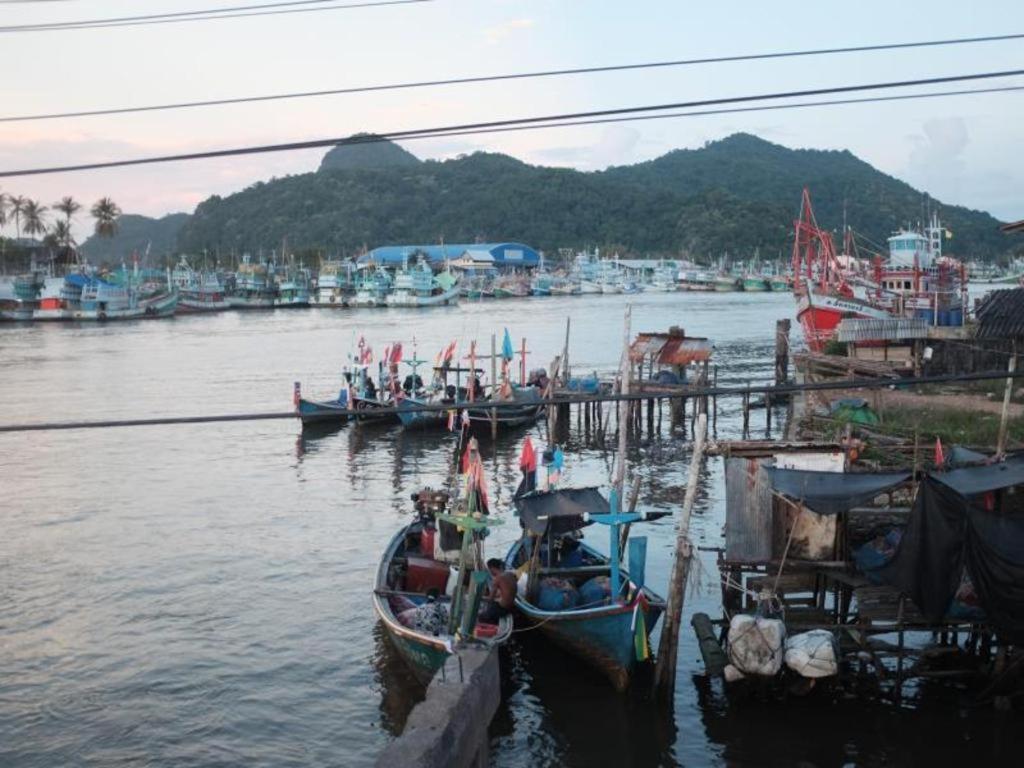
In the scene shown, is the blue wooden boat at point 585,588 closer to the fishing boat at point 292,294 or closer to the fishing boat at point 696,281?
the fishing boat at point 292,294

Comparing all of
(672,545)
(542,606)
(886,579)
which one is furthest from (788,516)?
(672,545)

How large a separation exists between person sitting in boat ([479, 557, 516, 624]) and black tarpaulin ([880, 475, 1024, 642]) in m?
5.17

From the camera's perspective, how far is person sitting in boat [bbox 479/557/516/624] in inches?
575

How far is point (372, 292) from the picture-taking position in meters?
132

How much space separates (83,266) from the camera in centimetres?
12962

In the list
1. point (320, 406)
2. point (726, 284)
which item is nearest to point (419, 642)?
point (320, 406)

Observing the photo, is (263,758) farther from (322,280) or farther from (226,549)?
(322,280)

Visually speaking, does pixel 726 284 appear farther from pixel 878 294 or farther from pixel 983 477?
pixel 983 477

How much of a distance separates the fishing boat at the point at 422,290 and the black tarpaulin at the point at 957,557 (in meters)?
118

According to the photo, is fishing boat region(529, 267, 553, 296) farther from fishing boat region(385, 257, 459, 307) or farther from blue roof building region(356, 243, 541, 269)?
fishing boat region(385, 257, 459, 307)

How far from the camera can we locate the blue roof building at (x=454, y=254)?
6457 inches

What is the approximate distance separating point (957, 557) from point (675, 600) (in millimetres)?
3551

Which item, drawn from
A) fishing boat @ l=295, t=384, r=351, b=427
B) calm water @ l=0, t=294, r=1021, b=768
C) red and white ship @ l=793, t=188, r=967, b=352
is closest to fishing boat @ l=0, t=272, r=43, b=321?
calm water @ l=0, t=294, r=1021, b=768

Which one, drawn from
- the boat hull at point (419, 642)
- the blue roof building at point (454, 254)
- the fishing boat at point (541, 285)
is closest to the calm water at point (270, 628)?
the boat hull at point (419, 642)
